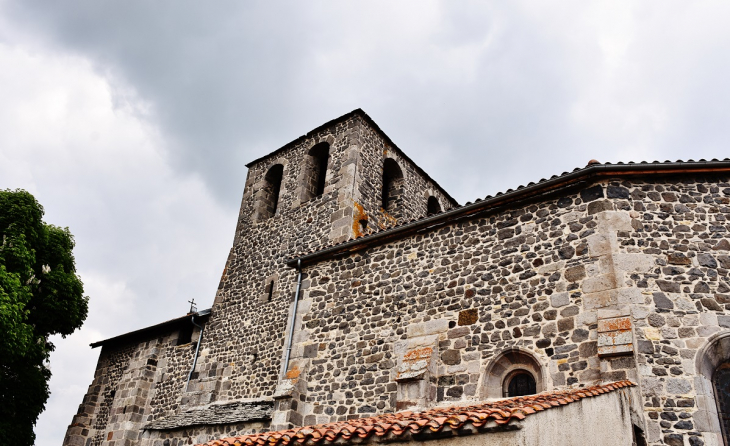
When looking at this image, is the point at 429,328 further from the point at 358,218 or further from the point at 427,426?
the point at 358,218

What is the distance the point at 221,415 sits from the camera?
1097 cm

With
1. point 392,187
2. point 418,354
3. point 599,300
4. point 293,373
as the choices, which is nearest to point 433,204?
point 392,187

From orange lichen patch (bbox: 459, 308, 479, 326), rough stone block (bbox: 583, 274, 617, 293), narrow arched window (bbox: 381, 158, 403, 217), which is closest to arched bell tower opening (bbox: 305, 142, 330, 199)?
narrow arched window (bbox: 381, 158, 403, 217)

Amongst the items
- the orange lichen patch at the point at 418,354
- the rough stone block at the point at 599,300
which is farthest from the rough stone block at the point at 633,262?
the orange lichen patch at the point at 418,354

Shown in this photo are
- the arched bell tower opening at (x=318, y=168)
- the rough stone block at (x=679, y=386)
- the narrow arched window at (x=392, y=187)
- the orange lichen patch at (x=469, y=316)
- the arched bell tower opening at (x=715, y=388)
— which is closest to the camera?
the arched bell tower opening at (x=715, y=388)

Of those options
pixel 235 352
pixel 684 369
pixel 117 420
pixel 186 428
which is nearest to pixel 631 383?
pixel 684 369

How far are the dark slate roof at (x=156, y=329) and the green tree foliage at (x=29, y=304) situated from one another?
1557 millimetres

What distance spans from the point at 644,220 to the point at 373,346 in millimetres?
4782

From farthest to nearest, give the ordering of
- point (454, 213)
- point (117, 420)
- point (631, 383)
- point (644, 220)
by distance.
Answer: point (117, 420), point (454, 213), point (644, 220), point (631, 383)

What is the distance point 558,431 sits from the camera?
5109 mm

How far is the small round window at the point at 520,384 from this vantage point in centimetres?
800

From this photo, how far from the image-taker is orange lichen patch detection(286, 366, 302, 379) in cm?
1023

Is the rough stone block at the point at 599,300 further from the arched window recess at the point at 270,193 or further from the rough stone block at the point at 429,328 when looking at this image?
the arched window recess at the point at 270,193

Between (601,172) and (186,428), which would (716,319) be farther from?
(186,428)
